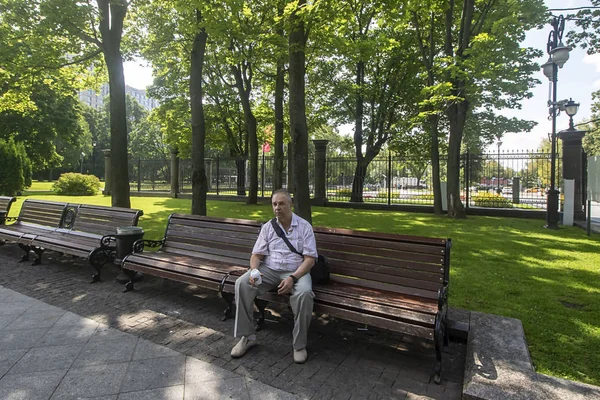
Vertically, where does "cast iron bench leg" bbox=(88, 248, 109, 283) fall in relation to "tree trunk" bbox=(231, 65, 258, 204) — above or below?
below

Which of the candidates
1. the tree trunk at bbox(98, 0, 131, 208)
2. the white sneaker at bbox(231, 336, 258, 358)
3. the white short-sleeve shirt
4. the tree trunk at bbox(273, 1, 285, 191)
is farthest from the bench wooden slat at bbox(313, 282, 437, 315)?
the tree trunk at bbox(273, 1, 285, 191)

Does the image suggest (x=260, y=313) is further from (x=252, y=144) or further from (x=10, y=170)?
(x=10, y=170)

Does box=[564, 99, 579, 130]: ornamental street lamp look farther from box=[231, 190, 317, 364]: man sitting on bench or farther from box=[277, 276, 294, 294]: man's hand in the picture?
box=[277, 276, 294, 294]: man's hand

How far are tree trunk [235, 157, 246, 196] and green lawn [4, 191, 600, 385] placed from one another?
1209 cm

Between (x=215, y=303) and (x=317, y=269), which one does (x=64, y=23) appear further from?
(x=317, y=269)

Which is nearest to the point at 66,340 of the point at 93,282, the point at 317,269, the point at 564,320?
the point at 93,282

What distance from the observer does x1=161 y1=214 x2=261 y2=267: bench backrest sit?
4.97m

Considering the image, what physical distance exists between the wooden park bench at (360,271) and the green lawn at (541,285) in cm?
113

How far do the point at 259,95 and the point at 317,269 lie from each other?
2448 centimetres

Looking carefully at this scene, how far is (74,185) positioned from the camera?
25.7 metres

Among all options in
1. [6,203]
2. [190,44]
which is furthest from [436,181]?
[6,203]

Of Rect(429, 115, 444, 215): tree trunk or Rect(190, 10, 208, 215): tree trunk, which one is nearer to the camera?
Rect(190, 10, 208, 215): tree trunk

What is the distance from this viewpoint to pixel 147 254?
5.34 metres

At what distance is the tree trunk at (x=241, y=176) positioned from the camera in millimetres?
22906
